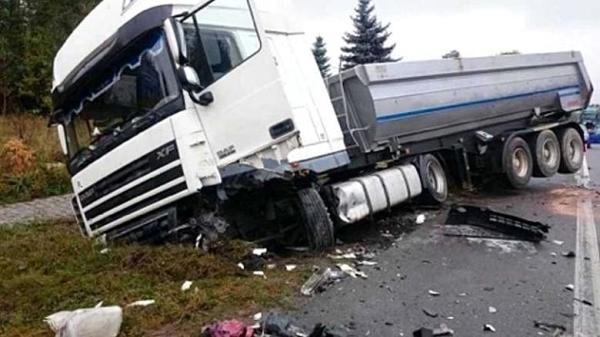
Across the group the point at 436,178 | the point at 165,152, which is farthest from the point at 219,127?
the point at 436,178

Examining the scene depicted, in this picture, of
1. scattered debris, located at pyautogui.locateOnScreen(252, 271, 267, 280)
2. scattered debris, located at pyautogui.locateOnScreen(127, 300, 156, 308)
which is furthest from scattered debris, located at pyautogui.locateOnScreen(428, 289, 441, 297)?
scattered debris, located at pyautogui.locateOnScreen(127, 300, 156, 308)

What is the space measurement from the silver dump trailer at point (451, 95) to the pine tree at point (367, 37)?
22.0m

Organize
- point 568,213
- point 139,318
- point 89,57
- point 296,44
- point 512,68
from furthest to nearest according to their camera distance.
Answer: point 512,68 → point 568,213 → point 296,44 → point 89,57 → point 139,318

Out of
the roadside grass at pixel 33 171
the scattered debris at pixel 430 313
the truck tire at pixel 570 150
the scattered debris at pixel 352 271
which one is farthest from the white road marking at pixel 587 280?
the roadside grass at pixel 33 171

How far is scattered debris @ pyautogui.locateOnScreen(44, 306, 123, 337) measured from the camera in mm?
3338

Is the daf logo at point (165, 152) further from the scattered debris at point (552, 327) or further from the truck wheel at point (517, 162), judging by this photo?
the truck wheel at point (517, 162)

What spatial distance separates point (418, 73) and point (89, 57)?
418 centimetres

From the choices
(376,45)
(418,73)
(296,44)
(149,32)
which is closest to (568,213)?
(418,73)

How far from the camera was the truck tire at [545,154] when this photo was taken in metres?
9.71

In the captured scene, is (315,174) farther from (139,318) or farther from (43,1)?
(43,1)

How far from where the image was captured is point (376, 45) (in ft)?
108

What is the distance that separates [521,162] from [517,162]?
14 cm

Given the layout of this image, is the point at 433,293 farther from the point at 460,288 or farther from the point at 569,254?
the point at 569,254

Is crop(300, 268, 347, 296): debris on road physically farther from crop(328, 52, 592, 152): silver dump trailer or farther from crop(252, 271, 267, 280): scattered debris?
crop(328, 52, 592, 152): silver dump trailer
